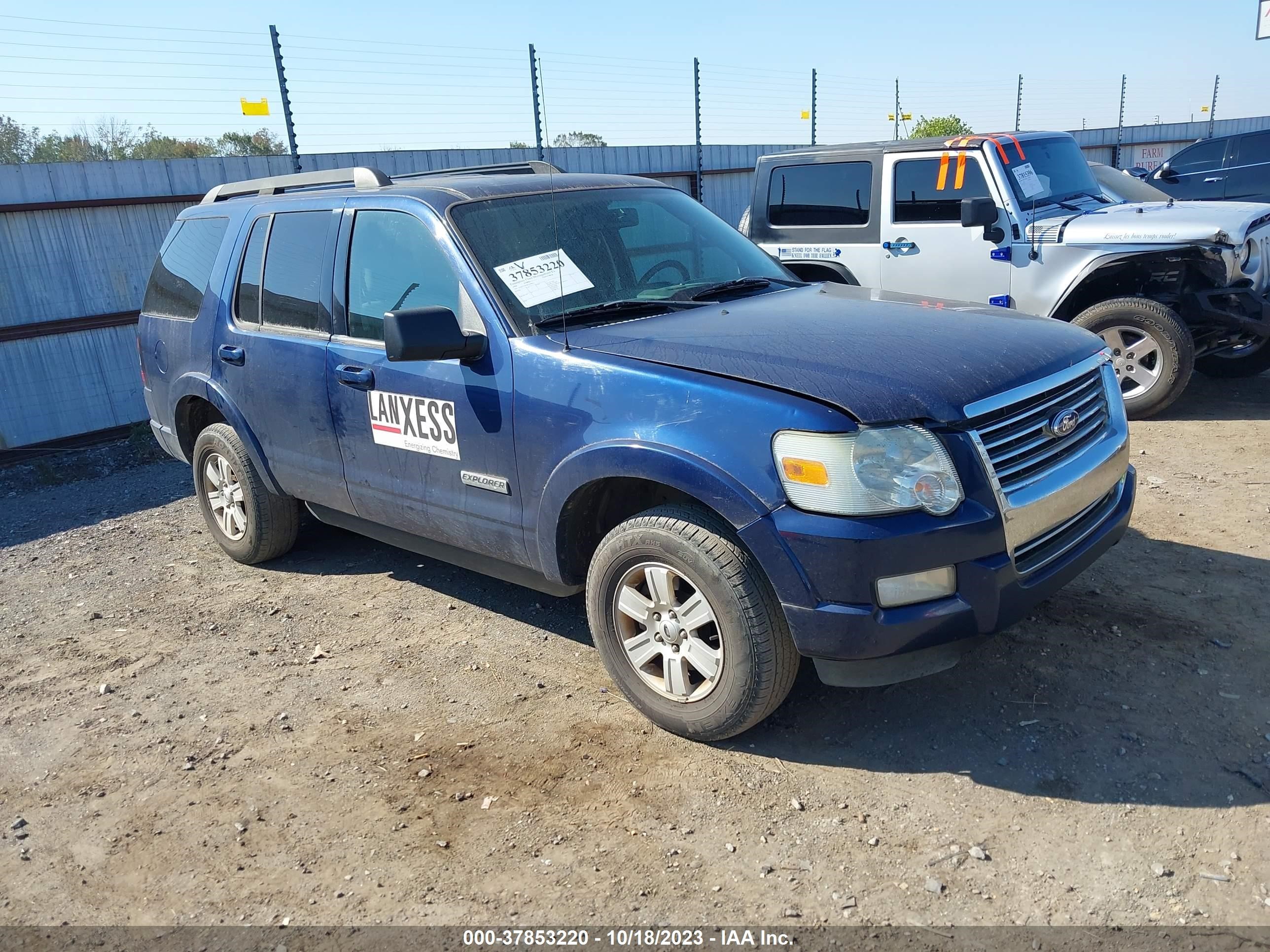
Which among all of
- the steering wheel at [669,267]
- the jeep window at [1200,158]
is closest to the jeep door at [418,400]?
the steering wheel at [669,267]

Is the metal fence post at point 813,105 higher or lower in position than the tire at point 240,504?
higher

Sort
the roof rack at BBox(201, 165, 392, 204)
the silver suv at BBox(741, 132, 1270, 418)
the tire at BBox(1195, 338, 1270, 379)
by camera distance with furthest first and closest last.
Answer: the tire at BBox(1195, 338, 1270, 379)
the silver suv at BBox(741, 132, 1270, 418)
the roof rack at BBox(201, 165, 392, 204)

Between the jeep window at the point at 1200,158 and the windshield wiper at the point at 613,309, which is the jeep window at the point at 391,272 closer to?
the windshield wiper at the point at 613,309

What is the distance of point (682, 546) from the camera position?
3125mm

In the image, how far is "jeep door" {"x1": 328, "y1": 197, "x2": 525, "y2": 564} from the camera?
Result: 372 cm

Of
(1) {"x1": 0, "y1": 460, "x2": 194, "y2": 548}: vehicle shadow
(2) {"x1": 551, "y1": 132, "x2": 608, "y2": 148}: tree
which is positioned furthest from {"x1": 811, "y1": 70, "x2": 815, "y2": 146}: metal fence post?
(1) {"x1": 0, "y1": 460, "x2": 194, "y2": 548}: vehicle shadow

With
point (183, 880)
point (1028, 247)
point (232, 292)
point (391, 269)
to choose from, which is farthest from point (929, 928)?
point (1028, 247)

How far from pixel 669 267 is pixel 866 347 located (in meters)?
1.20

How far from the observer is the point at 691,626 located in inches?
128

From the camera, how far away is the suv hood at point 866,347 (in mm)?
2961

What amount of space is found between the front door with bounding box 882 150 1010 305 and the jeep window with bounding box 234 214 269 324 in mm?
4557

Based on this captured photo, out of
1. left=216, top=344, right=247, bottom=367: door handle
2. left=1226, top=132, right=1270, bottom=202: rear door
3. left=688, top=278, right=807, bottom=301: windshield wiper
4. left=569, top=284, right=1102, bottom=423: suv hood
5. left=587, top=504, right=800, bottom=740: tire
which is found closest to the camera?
left=569, top=284, right=1102, bottom=423: suv hood

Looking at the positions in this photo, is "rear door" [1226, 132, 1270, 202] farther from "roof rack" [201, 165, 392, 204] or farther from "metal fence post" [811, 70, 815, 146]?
"roof rack" [201, 165, 392, 204]

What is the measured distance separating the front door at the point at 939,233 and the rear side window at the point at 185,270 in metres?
4.73
